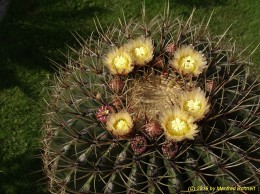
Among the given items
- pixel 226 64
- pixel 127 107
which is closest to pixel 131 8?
pixel 226 64

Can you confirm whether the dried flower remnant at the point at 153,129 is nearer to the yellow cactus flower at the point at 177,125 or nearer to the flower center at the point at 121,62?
the yellow cactus flower at the point at 177,125

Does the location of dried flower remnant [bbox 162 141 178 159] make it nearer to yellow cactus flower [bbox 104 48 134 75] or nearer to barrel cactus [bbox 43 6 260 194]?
barrel cactus [bbox 43 6 260 194]

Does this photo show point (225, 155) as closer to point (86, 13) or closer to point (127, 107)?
point (127, 107)

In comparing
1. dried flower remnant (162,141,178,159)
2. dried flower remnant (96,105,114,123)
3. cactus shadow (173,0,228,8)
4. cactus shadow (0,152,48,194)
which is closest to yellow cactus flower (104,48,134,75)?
dried flower remnant (96,105,114,123)

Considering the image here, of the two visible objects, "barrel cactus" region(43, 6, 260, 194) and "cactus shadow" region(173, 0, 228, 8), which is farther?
"cactus shadow" region(173, 0, 228, 8)

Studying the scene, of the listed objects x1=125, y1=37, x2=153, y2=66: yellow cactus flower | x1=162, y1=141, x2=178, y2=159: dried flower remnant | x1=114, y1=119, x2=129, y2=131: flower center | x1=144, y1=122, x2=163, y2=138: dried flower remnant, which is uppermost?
x1=125, y1=37, x2=153, y2=66: yellow cactus flower

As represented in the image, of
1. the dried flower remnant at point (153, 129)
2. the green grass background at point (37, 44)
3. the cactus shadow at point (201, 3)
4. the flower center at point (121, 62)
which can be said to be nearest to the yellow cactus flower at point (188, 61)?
the flower center at point (121, 62)

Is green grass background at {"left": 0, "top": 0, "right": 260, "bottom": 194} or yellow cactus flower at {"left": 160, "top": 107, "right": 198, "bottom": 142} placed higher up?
yellow cactus flower at {"left": 160, "top": 107, "right": 198, "bottom": 142}
